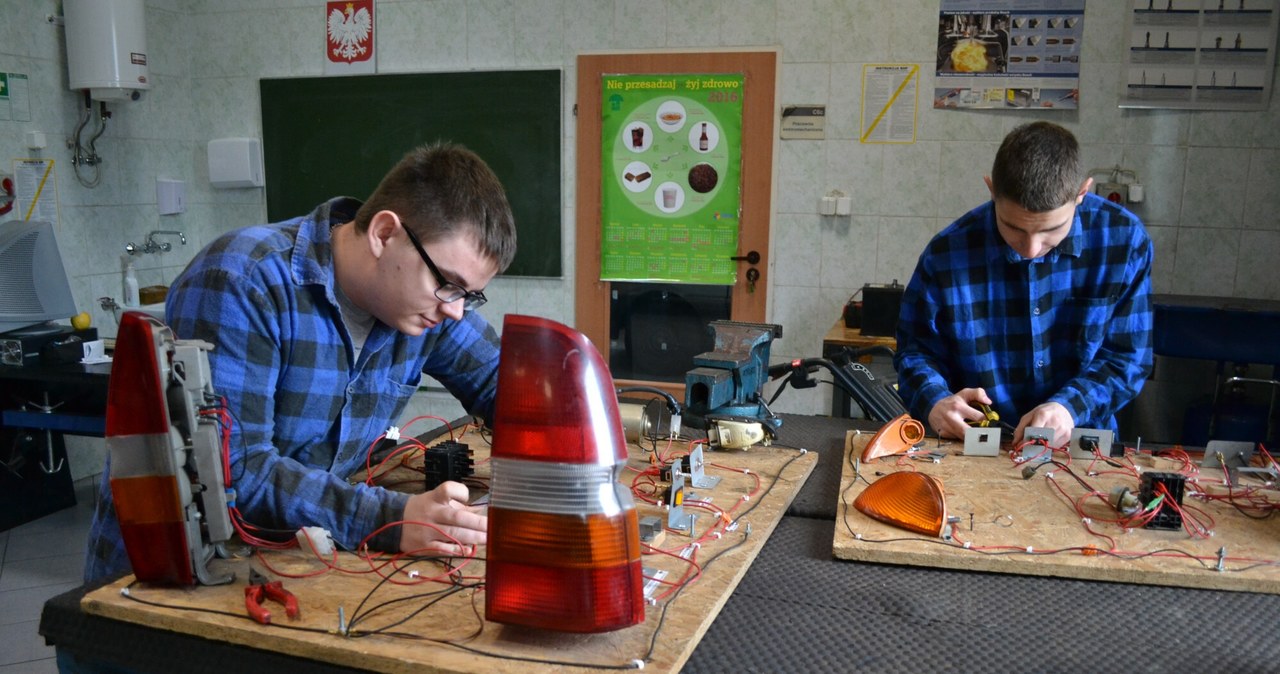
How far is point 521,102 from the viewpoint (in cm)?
481

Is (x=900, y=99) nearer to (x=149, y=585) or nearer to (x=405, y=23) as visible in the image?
(x=405, y=23)

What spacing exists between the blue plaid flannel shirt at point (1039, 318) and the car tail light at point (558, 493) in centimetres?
122

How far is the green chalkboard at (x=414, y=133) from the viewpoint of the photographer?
481 centimetres

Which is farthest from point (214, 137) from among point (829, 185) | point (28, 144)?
point (829, 185)

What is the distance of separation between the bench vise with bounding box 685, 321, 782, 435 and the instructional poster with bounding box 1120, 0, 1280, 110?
118 inches

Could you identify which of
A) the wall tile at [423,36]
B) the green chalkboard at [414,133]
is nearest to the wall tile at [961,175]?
the green chalkboard at [414,133]

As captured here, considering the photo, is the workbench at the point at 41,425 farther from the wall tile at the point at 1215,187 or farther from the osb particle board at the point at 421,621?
the wall tile at the point at 1215,187

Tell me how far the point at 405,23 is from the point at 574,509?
4.52m

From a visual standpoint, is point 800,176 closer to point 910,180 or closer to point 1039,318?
point 910,180

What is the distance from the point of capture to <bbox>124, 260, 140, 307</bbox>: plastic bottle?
15.4 ft

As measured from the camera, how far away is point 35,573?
138 inches

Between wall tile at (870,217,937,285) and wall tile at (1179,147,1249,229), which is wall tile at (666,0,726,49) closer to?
wall tile at (870,217,937,285)

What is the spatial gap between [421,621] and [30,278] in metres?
3.54

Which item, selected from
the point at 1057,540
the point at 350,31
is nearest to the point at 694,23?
the point at 350,31
